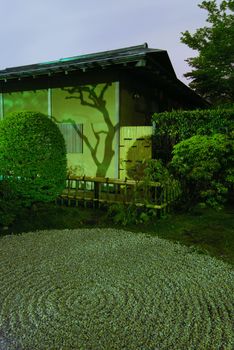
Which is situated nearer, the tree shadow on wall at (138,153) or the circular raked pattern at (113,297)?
the circular raked pattern at (113,297)

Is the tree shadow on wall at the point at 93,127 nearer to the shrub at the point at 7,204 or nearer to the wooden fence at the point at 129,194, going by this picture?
the wooden fence at the point at 129,194

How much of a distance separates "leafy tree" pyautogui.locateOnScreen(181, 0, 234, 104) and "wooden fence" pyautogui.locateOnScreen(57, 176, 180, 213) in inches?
496

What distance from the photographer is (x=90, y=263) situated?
14.1ft

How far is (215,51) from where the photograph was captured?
1714cm

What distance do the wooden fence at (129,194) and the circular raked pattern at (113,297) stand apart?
1841 mm

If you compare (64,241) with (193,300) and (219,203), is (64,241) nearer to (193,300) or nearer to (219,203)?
(193,300)

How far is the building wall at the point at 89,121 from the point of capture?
10.2 metres

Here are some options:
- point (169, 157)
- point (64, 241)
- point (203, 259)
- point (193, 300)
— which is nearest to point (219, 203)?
point (169, 157)

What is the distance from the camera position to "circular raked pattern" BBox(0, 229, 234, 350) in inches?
101

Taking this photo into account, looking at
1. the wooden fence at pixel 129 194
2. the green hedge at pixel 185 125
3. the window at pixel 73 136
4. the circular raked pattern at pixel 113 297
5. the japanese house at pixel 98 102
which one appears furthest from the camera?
the window at pixel 73 136

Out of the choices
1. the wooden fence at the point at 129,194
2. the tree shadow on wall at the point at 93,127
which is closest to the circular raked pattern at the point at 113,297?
the wooden fence at the point at 129,194

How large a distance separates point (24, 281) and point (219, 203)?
581cm

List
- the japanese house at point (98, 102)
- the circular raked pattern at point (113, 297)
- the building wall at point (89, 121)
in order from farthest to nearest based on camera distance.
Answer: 1. the building wall at point (89, 121)
2. the japanese house at point (98, 102)
3. the circular raked pattern at point (113, 297)

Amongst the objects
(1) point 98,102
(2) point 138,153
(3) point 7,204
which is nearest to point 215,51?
(1) point 98,102
